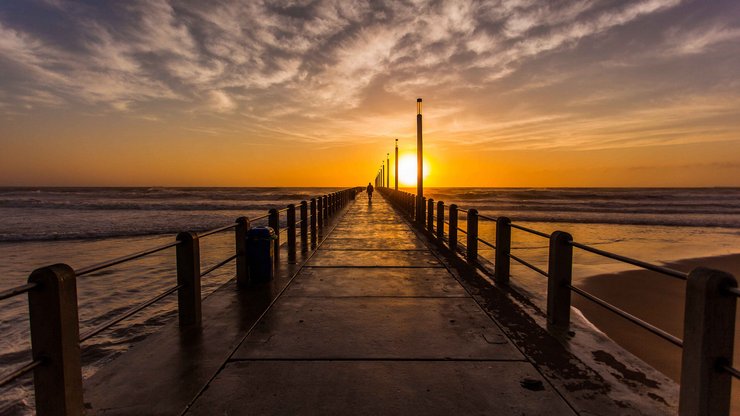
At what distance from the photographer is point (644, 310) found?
9.23 m

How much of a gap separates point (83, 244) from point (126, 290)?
1236 centimetres

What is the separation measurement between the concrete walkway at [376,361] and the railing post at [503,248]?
32.7 inches

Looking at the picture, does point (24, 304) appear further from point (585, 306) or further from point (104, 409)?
point (585, 306)

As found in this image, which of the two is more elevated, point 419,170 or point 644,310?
point 419,170

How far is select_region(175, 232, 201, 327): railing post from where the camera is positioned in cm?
485

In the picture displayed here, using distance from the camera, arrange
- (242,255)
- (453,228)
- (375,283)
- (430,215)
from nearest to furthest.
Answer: (242,255) < (375,283) < (453,228) < (430,215)

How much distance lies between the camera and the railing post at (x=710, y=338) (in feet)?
8.38

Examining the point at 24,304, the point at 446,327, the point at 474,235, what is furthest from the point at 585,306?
the point at 24,304

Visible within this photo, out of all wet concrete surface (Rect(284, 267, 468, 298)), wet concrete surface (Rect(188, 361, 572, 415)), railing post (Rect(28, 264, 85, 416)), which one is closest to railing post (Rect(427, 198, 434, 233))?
wet concrete surface (Rect(284, 267, 468, 298))

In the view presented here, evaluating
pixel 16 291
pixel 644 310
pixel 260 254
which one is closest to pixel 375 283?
pixel 260 254

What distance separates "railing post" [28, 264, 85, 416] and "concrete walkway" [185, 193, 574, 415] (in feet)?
2.86

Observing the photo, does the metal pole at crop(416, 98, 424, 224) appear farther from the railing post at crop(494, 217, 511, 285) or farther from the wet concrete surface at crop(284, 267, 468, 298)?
the railing post at crop(494, 217, 511, 285)

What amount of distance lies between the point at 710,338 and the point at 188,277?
4.86 meters

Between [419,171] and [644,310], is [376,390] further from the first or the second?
[419,171]
